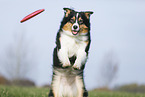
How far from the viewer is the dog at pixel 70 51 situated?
365cm

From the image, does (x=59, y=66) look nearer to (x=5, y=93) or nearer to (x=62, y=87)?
(x=62, y=87)

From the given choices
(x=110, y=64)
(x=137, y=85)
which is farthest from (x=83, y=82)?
(x=110, y=64)

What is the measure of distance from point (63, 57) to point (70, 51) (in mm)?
169

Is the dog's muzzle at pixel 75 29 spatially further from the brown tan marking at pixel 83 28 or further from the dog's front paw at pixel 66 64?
the dog's front paw at pixel 66 64

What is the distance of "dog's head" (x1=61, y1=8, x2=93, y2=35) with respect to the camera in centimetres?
359

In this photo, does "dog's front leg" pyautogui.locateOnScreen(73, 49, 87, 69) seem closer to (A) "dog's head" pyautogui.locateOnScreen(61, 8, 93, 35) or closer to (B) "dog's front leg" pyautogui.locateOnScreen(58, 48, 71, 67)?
(B) "dog's front leg" pyautogui.locateOnScreen(58, 48, 71, 67)

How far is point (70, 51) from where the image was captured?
372 cm

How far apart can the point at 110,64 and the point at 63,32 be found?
16.4m

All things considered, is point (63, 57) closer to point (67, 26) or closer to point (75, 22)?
point (67, 26)

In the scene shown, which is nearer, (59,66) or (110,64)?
(59,66)

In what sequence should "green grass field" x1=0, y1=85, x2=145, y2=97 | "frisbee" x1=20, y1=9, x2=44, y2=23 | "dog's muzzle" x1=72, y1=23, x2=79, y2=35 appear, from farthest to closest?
"green grass field" x1=0, y1=85, x2=145, y2=97 < "frisbee" x1=20, y1=9, x2=44, y2=23 < "dog's muzzle" x1=72, y1=23, x2=79, y2=35

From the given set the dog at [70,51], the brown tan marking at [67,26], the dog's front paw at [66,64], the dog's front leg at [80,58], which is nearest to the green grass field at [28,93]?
the dog at [70,51]

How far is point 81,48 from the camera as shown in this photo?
372cm

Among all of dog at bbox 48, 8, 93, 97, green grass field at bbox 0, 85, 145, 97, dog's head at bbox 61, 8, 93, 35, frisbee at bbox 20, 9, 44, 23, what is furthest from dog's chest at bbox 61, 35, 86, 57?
green grass field at bbox 0, 85, 145, 97
